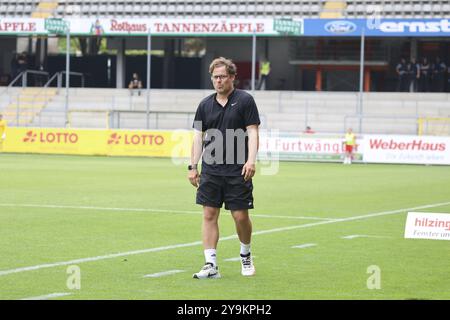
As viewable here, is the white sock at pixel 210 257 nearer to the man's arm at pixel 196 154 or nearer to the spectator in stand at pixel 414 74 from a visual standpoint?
the man's arm at pixel 196 154

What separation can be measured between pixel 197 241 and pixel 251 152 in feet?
11.6

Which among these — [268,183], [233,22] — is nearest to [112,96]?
[233,22]

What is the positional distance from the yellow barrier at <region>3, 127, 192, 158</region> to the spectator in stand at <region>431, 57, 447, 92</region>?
41.4 feet

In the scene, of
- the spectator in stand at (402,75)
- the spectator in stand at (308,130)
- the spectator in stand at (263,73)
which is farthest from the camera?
the spectator in stand at (263,73)

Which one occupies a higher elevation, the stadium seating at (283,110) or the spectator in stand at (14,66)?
→ the spectator in stand at (14,66)

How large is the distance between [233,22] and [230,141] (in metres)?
37.0

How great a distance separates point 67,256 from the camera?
11.8 metres

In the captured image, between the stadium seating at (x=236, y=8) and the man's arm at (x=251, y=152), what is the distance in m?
38.4

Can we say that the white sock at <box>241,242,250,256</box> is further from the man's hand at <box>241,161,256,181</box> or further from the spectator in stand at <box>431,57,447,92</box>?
the spectator in stand at <box>431,57,447,92</box>

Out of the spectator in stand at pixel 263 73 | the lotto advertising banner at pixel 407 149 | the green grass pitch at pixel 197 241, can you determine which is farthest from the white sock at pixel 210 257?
the spectator in stand at pixel 263 73

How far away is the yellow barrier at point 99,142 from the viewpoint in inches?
1599

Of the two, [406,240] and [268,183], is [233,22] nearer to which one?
[268,183]

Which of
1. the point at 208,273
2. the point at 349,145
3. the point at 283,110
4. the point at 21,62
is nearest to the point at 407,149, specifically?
the point at 349,145
